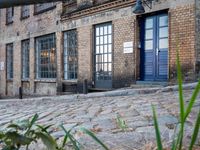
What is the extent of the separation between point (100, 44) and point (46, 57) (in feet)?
16.1

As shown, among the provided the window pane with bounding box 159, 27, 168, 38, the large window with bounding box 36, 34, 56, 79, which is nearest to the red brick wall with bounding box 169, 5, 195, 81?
the window pane with bounding box 159, 27, 168, 38

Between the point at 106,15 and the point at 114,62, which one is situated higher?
the point at 106,15

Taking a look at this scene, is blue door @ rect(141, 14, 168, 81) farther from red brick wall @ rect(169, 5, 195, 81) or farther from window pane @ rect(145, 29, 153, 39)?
red brick wall @ rect(169, 5, 195, 81)

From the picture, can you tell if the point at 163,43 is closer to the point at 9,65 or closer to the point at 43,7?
the point at 43,7

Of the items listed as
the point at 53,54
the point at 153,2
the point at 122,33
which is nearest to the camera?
the point at 153,2

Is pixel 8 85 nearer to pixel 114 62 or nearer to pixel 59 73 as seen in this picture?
pixel 59 73

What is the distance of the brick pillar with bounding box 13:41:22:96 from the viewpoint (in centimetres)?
2186

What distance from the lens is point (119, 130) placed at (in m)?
3.67

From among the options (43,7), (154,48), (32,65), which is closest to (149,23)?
(154,48)

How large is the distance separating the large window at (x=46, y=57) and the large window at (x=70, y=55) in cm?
112

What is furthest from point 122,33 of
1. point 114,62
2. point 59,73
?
point 59,73

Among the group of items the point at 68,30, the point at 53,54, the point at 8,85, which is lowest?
the point at 8,85

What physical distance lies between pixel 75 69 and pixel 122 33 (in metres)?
3.78

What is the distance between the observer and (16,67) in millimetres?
22188
